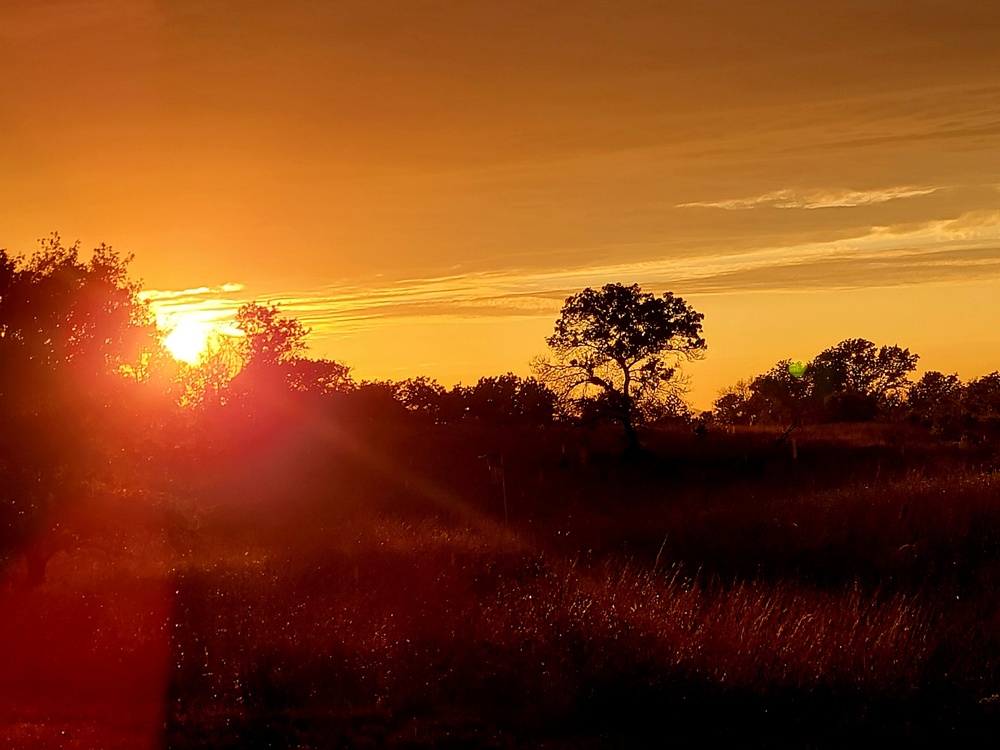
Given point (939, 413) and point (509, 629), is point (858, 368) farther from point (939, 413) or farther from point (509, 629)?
point (509, 629)

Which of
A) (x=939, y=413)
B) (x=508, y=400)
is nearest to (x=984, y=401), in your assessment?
(x=939, y=413)

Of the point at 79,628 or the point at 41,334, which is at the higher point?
the point at 41,334

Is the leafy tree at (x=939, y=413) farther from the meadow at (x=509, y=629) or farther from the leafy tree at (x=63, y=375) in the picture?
the leafy tree at (x=63, y=375)

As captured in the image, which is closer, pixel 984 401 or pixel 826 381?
pixel 984 401

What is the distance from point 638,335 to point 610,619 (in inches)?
1553

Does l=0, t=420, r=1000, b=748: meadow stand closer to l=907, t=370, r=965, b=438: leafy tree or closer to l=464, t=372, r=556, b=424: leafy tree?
l=907, t=370, r=965, b=438: leafy tree

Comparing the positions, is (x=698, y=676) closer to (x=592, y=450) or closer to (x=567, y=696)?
(x=567, y=696)

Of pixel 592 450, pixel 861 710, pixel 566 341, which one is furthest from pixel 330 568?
pixel 566 341

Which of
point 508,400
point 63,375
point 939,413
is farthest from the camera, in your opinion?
point 508,400

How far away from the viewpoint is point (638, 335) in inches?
2014

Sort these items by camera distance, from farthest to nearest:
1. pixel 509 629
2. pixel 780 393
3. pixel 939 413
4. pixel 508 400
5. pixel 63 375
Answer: pixel 780 393 < pixel 508 400 < pixel 939 413 < pixel 63 375 < pixel 509 629

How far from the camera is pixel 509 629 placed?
12.3 meters

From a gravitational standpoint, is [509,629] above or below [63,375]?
below

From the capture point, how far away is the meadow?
9.92 m
